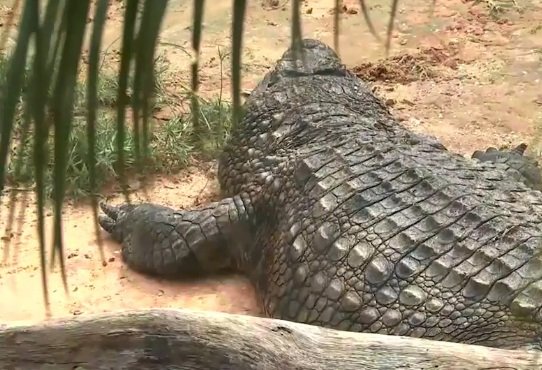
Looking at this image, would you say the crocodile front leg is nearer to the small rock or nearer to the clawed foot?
the clawed foot

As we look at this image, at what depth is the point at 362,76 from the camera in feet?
17.3

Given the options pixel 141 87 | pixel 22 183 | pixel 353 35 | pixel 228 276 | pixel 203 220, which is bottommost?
pixel 228 276

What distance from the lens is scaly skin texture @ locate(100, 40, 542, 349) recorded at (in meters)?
2.53

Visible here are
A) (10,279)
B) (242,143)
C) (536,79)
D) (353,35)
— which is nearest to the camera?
(10,279)

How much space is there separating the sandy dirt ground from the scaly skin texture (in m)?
0.17

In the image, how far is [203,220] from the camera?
3.54 meters

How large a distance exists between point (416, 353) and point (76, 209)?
2469mm

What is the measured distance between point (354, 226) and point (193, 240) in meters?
0.89

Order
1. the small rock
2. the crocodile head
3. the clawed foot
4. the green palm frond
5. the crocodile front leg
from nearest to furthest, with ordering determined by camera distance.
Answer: the green palm frond < the crocodile front leg < the clawed foot < the crocodile head < the small rock

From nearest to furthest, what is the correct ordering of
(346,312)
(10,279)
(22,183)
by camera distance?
(22,183), (346,312), (10,279)

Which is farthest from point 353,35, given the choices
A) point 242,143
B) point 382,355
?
point 382,355

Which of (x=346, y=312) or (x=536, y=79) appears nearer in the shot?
(x=346, y=312)

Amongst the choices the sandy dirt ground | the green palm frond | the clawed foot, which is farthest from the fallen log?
the clawed foot

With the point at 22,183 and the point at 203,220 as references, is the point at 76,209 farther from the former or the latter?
the point at 22,183
